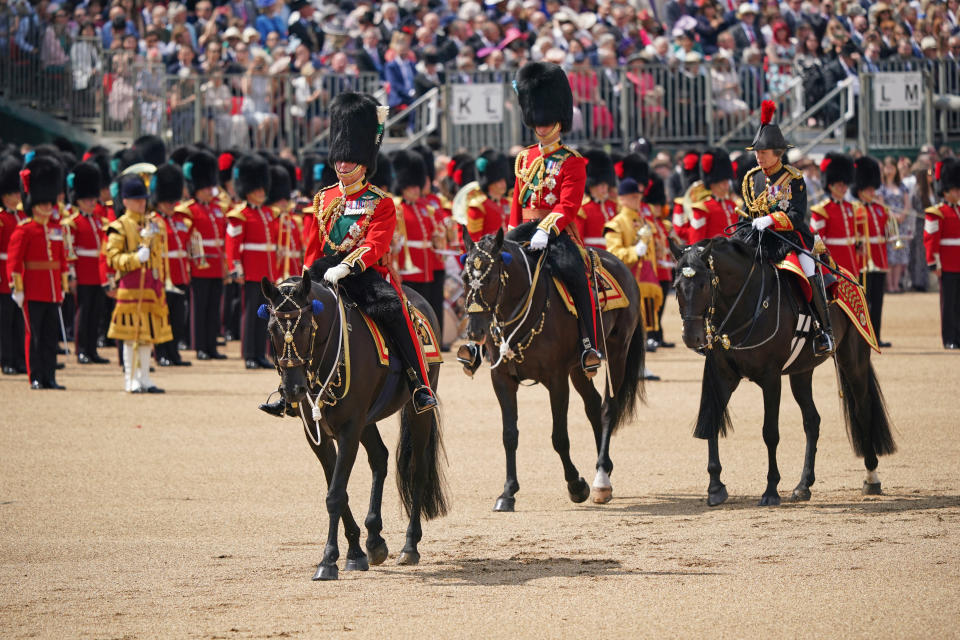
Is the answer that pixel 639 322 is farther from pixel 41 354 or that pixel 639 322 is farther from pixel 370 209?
pixel 41 354

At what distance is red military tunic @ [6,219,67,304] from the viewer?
43.6 feet

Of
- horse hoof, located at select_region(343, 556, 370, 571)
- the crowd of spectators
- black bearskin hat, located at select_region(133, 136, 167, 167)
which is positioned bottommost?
horse hoof, located at select_region(343, 556, 370, 571)

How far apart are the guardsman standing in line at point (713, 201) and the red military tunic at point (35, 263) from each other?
582 centimetres

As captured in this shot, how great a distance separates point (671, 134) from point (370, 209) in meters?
13.8

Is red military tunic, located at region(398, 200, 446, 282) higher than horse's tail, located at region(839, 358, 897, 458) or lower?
higher

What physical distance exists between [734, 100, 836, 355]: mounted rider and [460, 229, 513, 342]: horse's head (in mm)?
1513

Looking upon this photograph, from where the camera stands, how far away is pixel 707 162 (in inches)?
576

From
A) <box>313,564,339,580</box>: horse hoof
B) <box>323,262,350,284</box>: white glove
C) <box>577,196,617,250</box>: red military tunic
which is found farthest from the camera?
<box>577,196,617,250</box>: red military tunic

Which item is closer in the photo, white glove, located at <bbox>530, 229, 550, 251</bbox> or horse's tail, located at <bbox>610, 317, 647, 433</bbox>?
white glove, located at <bbox>530, 229, 550, 251</bbox>

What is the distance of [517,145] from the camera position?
65.0ft

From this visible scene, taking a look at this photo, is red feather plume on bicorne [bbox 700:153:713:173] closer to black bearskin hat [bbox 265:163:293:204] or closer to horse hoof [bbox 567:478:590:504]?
black bearskin hat [bbox 265:163:293:204]

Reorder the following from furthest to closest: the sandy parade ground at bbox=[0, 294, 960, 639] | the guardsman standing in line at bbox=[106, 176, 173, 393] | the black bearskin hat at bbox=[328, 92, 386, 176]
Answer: the guardsman standing in line at bbox=[106, 176, 173, 393] < the black bearskin hat at bbox=[328, 92, 386, 176] < the sandy parade ground at bbox=[0, 294, 960, 639]

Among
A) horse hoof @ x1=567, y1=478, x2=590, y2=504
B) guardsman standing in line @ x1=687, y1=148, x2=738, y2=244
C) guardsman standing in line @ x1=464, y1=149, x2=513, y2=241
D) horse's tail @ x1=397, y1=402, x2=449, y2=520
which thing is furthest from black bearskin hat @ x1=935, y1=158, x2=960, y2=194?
horse's tail @ x1=397, y1=402, x2=449, y2=520

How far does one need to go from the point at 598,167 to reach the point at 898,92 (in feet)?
23.2
